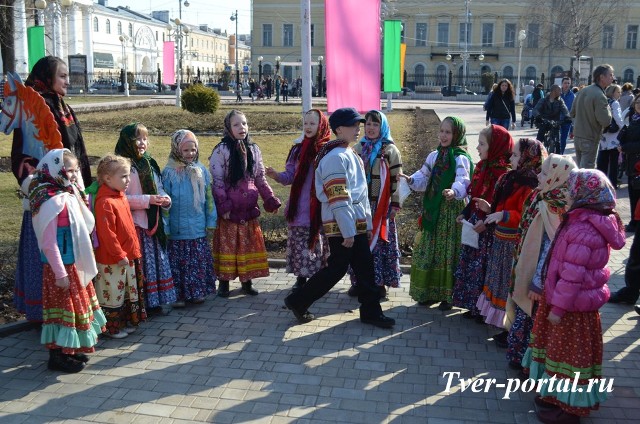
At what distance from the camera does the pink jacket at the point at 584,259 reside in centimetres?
346

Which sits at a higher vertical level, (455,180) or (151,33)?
(151,33)

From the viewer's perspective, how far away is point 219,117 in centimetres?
2234

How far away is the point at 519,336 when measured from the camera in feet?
14.1

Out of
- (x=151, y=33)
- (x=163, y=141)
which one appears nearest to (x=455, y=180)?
(x=163, y=141)

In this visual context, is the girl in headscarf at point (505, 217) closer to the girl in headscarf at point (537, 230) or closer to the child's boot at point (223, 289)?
the girl in headscarf at point (537, 230)

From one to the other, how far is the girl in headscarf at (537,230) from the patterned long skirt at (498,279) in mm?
487

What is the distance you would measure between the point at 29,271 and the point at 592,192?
12.8ft

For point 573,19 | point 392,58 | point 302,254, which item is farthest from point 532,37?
point 302,254

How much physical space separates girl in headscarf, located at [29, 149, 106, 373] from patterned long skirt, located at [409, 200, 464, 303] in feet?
8.93

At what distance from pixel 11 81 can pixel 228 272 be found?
2.39 meters

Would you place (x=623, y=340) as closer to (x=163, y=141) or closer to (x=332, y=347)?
(x=332, y=347)

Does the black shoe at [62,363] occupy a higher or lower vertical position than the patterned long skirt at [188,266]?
lower

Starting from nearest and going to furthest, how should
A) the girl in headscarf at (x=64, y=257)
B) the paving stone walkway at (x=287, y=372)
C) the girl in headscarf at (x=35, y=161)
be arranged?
the paving stone walkway at (x=287, y=372)
the girl in headscarf at (x=64, y=257)
the girl in headscarf at (x=35, y=161)

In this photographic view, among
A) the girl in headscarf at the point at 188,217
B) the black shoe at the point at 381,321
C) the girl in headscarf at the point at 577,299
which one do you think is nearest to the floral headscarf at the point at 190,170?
the girl in headscarf at the point at 188,217
